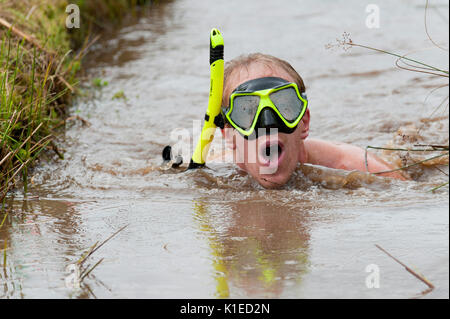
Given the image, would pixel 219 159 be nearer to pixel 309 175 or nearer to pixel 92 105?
pixel 309 175

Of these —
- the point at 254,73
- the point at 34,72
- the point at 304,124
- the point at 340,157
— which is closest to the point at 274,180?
the point at 304,124

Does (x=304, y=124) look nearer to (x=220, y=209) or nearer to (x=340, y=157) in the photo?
(x=340, y=157)

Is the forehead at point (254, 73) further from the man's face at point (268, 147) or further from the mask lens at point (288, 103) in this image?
the mask lens at point (288, 103)

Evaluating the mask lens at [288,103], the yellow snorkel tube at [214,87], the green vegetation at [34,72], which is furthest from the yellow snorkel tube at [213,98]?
the green vegetation at [34,72]

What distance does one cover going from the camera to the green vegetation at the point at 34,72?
400cm

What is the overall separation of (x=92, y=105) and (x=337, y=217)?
3974 millimetres

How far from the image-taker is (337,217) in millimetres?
3299

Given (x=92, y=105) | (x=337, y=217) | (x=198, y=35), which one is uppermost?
(x=198, y=35)

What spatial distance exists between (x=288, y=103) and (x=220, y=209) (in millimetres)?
766

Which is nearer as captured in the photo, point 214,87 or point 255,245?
point 255,245

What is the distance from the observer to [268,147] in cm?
393

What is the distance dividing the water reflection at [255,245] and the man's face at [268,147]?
0.94ft

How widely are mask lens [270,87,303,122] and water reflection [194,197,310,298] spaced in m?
0.52

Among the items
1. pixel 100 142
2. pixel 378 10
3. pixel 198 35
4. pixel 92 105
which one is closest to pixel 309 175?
pixel 100 142
